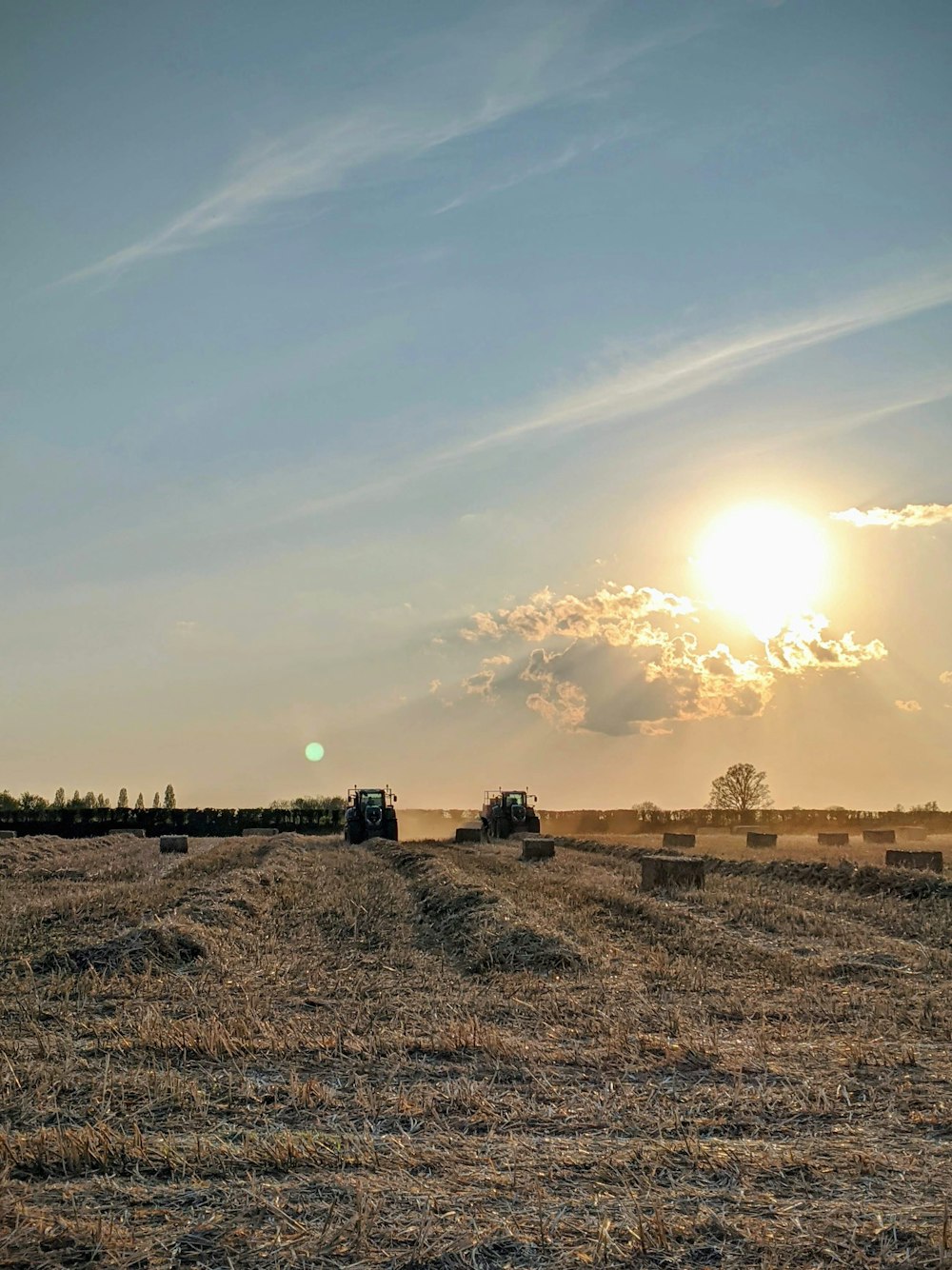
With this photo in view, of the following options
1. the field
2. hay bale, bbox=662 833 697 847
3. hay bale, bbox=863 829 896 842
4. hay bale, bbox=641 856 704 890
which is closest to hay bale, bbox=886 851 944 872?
hay bale, bbox=641 856 704 890

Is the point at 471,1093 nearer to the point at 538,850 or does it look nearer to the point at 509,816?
the point at 538,850

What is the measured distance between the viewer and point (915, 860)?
2989 cm

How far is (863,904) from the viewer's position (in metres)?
20.9

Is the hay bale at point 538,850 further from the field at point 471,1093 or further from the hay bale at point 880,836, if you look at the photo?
the hay bale at point 880,836

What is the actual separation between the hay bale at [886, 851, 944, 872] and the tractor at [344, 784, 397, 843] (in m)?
23.4

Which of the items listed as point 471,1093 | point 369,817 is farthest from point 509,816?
point 471,1093

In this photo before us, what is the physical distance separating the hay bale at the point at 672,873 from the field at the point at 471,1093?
24.4ft

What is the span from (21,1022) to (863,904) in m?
15.9

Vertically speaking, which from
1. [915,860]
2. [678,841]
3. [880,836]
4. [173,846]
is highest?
[915,860]

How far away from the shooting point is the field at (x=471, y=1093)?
18.4 feet

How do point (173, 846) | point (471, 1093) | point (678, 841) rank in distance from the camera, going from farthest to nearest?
point (678, 841), point (173, 846), point (471, 1093)

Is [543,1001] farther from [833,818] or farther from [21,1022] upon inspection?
[833,818]

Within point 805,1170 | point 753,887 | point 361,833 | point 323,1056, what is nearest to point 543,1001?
point 323,1056

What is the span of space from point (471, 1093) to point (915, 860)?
25.3m
